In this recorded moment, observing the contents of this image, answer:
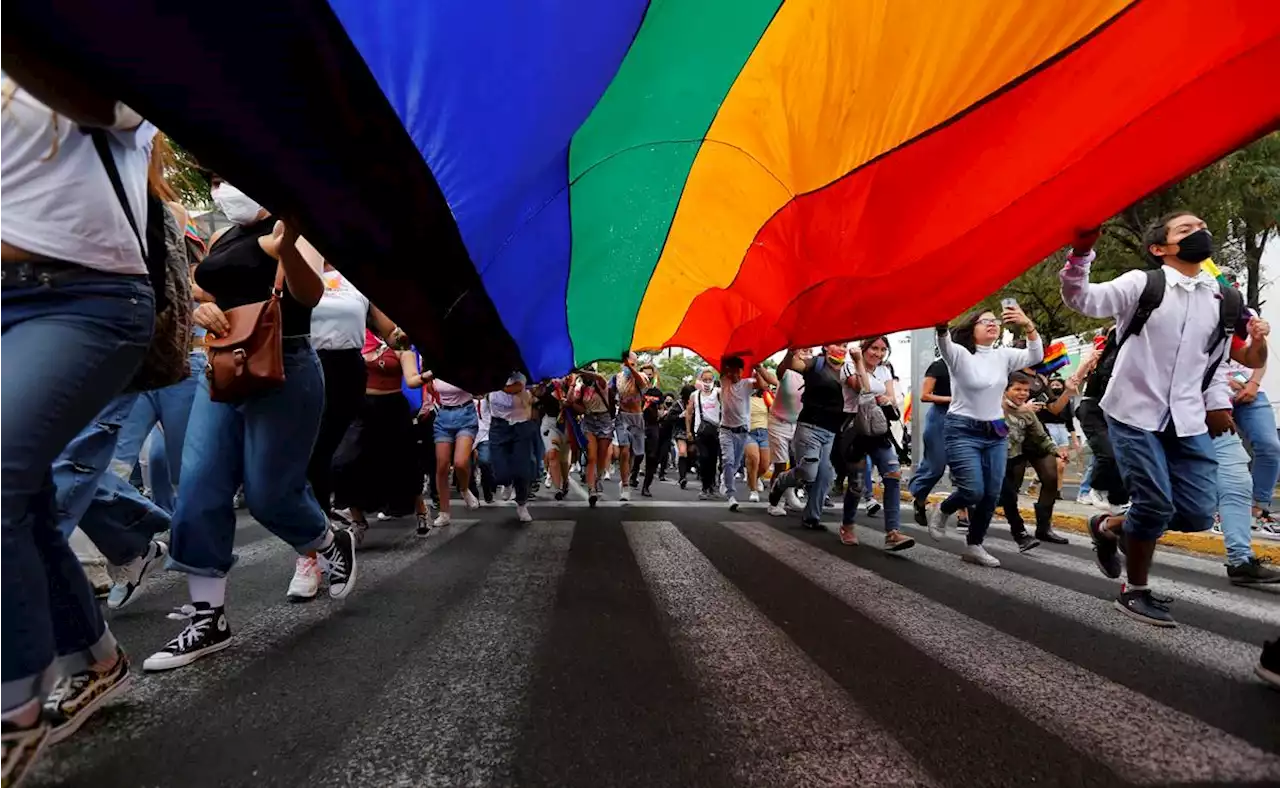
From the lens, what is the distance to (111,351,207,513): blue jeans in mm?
3637

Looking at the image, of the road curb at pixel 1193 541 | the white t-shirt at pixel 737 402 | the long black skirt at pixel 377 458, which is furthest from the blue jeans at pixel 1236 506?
the long black skirt at pixel 377 458

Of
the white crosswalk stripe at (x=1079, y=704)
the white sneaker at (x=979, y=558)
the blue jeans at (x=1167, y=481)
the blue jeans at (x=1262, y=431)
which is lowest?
the white crosswalk stripe at (x=1079, y=704)

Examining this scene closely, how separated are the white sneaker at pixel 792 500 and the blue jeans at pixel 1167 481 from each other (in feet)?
17.7

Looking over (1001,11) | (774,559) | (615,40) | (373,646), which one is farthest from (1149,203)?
(373,646)

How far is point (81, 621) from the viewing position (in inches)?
72.9

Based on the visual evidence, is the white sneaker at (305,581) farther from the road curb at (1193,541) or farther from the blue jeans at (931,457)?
the road curb at (1193,541)

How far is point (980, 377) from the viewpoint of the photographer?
4.86 meters

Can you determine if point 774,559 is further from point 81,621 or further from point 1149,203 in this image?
point 1149,203

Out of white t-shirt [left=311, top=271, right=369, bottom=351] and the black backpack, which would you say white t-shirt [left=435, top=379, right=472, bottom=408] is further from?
the black backpack

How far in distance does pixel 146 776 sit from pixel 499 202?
2571 mm

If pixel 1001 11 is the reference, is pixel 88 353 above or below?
below

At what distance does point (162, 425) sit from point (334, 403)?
40.8 inches

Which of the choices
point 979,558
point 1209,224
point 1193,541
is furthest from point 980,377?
point 1209,224

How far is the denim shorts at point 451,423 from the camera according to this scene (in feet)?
21.6
